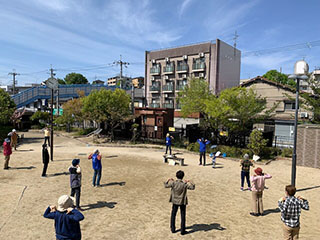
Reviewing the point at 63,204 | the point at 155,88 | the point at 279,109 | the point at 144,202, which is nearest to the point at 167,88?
the point at 155,88

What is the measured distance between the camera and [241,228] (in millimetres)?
6805

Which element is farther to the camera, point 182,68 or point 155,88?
point 155,88

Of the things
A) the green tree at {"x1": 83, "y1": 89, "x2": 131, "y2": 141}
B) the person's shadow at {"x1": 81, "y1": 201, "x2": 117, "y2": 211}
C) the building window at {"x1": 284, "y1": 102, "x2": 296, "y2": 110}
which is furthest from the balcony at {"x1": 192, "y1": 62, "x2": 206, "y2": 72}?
the person's shadow at {"x1": 81, "y1": 201, "x2": 117, "y2": 211}

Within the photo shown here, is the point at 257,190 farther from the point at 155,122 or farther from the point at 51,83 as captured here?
the point at 155,122

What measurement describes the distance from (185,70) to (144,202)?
33290 millimetres

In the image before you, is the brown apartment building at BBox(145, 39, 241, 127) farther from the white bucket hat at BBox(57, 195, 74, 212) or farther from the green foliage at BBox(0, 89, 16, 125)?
the white bucket hat at BBox(57, 195, 74, 212)

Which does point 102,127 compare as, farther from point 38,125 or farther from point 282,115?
point 282,115

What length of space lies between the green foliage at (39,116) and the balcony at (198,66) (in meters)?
24.7

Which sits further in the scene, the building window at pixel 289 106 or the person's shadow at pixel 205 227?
the building window at pixel 289 106

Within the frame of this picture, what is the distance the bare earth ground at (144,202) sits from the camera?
6.48 metres

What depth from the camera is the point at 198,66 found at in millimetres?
37969

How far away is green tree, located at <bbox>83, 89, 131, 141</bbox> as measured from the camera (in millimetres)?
22938

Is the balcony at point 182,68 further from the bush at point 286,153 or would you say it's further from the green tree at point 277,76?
the bush at point 286,153

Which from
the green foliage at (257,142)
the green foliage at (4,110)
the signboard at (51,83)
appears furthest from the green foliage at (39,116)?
the green foliage at (257,142)
